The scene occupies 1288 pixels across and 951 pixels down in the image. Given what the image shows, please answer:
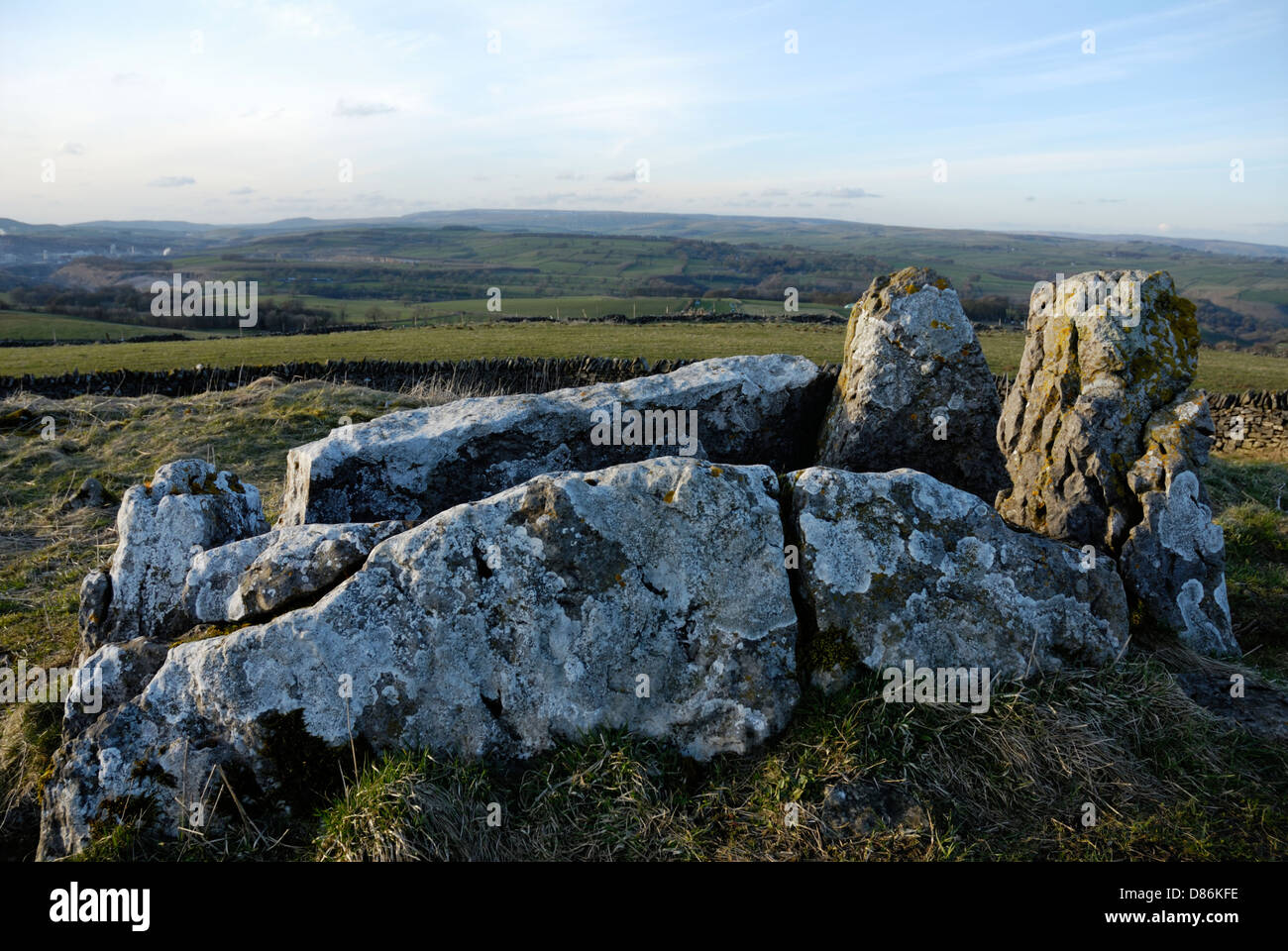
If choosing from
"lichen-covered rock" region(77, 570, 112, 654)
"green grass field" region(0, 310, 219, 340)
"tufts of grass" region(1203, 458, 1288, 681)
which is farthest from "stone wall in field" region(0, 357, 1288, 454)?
"green grass field" region(0, 310, 219, 340)

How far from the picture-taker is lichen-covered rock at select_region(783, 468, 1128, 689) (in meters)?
5.55

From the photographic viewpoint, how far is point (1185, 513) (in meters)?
6.55

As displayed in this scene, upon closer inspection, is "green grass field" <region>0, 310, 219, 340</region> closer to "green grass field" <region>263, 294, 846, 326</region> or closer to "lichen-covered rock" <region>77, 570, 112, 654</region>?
"green grass field" <region>263, 294, 846, 326</region>

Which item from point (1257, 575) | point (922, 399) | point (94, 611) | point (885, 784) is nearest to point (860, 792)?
point (885, 784)

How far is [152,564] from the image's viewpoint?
249 inches

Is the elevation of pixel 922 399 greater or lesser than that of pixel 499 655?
greater

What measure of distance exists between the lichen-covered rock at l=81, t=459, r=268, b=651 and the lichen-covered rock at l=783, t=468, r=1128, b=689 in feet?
15.5

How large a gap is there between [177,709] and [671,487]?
3.51 metres

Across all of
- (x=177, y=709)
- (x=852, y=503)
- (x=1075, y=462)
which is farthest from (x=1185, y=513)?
(x=177, y=709)

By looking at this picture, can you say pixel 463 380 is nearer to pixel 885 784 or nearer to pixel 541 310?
pixel 885 784

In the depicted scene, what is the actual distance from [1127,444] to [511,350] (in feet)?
94.7

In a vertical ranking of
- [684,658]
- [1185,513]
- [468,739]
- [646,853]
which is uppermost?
[1185,513]

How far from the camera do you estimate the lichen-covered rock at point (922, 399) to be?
846 cm

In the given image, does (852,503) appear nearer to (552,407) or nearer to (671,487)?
(671,487)
